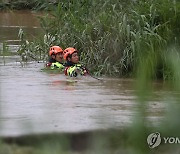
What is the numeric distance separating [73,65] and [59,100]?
3.44m

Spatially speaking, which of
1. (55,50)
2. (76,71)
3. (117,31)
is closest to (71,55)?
(76,71)

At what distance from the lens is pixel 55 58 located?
9406mm

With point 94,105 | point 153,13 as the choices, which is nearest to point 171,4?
point 153,13

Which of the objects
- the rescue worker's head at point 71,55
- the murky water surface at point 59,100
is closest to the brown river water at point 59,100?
the murky water surface at point 59,100

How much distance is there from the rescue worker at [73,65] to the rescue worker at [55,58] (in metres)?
0.31

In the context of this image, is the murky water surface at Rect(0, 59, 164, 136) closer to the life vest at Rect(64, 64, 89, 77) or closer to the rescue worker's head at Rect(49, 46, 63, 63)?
the life vest at Rect(64, 64, 89, 77)

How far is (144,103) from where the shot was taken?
1601mm

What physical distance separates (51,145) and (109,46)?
679cm

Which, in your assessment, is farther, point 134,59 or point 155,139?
point 134,59

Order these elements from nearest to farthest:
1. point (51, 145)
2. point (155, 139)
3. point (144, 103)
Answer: point (144, 103) → point (51, 145) → point (155, 139)

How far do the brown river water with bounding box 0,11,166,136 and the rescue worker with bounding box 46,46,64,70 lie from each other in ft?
0.80

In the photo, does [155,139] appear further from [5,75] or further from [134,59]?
[5,75]

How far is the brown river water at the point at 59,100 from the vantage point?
2523mm

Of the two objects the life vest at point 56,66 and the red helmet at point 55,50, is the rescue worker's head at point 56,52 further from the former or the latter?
the life vest at point 56,66
